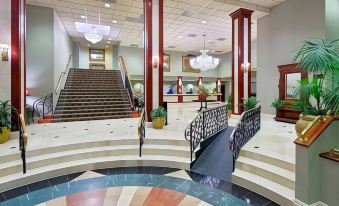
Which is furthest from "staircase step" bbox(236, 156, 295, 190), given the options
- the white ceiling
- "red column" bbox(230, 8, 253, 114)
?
the white ceiling

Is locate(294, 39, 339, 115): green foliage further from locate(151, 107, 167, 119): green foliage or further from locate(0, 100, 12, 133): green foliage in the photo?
locate(0, 100, 12, 133): green foliage

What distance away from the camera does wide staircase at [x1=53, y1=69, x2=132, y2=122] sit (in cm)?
802

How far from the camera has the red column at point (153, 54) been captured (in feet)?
21.6

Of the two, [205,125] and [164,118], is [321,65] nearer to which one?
[205,125]

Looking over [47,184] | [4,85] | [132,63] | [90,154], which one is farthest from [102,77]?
[47,184]

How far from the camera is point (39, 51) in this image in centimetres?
855

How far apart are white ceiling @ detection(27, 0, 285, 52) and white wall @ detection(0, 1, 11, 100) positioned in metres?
3.09

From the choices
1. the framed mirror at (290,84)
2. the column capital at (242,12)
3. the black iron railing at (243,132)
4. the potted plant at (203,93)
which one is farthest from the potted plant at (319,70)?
the potted plant at (203,93)

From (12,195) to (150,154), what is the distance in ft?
8.31

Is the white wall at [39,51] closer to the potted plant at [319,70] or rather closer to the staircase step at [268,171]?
the staircase step at [268,171]

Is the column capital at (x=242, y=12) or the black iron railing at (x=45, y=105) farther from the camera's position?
the column capital at (x=242, y=12)

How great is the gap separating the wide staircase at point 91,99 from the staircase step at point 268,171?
559 centimetres

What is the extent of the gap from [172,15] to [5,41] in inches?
250

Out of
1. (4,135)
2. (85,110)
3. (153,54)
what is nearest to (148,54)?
(153,54)
